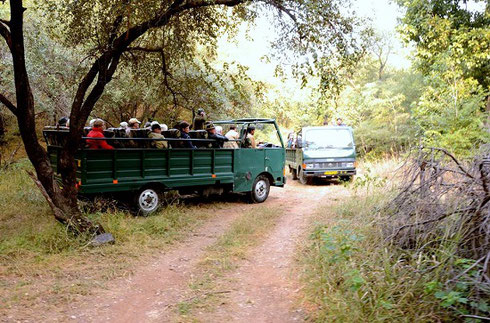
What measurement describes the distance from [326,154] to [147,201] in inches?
294

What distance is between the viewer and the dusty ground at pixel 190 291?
4051 mm

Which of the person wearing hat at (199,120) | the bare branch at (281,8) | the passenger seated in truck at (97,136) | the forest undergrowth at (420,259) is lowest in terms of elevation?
the forest undergrowth at (420,259)

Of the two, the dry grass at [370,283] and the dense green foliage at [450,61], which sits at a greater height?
the dense green foliage at [450,61]

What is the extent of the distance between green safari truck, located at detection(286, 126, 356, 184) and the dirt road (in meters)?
6.50

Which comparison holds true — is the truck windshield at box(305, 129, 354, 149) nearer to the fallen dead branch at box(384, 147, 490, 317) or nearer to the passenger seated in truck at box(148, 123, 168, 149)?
the passenger seated in truck at box(148, 123, 168, 149)

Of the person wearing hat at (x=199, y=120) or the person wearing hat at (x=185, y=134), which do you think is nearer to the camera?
the person wearing hat at (x=185, y=134)

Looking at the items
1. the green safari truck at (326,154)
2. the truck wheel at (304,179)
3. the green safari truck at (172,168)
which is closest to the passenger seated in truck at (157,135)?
the green safari truck at (172,168)

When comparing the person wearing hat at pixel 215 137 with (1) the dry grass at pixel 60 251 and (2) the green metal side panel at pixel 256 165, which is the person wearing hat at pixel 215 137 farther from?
(1) the dry grass at pixel 60 251

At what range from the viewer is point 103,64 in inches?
269

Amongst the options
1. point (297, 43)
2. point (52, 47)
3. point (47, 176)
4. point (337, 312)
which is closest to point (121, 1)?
point (47, 176)

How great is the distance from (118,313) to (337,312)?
2211 mm

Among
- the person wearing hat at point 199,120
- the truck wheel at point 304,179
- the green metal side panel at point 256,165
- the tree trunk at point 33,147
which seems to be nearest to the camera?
the tree trunk at point 33,147

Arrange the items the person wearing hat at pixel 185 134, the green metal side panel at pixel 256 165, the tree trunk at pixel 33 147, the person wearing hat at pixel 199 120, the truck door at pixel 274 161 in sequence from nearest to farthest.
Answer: the tree trunk at pixel 33 147, the person wearing hat at pixel 185 134, the green metal side panel at pixel 256 165, the person wearing hat at pixel 199 120, the truck door at pixel 274 161

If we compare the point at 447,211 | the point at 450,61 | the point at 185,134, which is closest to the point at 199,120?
the point at 185,134
